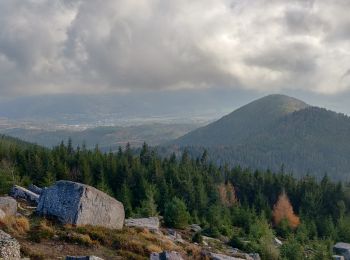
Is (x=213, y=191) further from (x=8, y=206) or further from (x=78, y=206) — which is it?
(x=8, y=206)

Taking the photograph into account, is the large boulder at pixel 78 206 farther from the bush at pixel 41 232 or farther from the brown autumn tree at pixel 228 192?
the brown autumn tree at pixel 228 192

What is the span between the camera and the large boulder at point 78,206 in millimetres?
34219

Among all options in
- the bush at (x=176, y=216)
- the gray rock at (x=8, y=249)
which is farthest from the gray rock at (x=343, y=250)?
the gray rock at (x=8, y=249)

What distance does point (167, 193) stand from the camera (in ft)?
307

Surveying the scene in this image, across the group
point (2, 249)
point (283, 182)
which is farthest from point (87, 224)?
point (283, 182)

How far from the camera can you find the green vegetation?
80081 millimetres

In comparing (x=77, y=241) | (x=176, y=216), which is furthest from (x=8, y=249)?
(x=176, y=216)

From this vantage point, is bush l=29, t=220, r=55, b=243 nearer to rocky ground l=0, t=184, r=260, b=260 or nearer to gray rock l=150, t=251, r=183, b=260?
rocky ground l=0, t=184, r=260, b=260

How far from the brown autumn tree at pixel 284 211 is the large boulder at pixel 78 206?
73.0 metres

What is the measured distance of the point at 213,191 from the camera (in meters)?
111

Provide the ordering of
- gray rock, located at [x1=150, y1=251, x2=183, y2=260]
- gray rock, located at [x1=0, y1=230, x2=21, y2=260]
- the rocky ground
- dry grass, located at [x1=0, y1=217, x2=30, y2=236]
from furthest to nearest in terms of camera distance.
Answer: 1. dry grass, located at [x1=0, y1=217, x2=30, y2=236]
2. the rocky ground
3. gray rock, located at [x1=150, y1=251, x2=183, y2=260]
4. gray rock, located at [x1=0, y1=230, x2=21, y2=260]

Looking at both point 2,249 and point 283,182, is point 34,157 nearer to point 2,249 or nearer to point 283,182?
point 283,182

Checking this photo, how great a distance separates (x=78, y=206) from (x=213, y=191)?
3123 inches

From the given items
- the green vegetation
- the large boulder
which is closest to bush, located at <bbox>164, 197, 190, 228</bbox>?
the green vegetation
